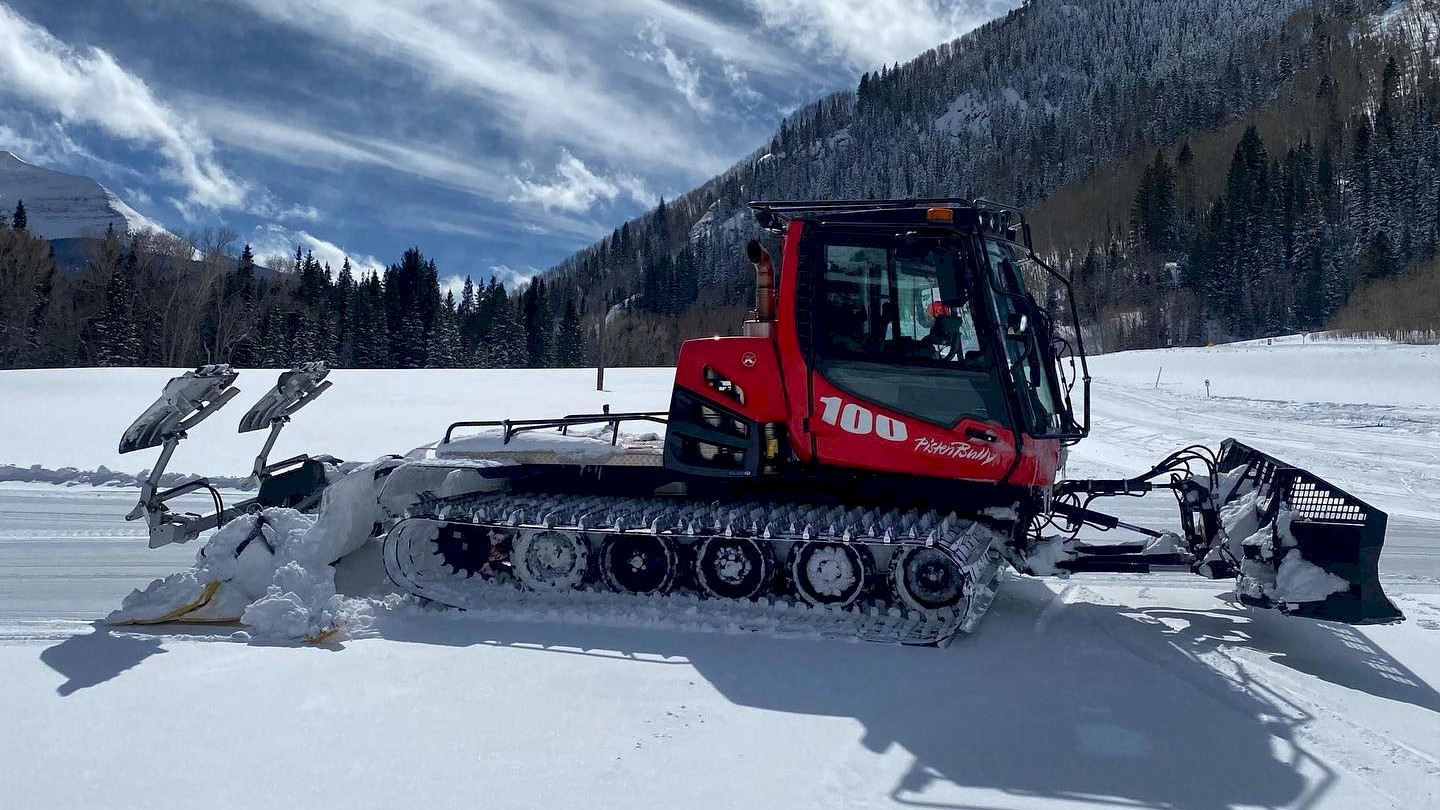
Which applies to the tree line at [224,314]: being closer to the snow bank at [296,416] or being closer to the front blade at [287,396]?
the snow bank at [296,416]

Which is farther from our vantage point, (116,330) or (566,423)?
(116,330)

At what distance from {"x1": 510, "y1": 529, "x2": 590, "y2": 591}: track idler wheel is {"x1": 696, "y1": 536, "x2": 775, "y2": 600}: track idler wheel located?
880mm

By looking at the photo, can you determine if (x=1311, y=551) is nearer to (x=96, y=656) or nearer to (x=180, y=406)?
(x=96, y=656)

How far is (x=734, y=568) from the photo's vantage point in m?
5.99

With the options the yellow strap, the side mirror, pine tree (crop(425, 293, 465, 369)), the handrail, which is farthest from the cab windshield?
pine tree (crop(425, 293, 465, 369))

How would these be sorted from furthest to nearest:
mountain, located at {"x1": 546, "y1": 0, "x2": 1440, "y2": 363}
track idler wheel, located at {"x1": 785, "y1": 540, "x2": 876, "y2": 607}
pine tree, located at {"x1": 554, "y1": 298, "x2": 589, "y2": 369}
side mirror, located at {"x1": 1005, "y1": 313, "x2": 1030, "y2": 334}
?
mountain, located at {"x1": 546, "y1": 0, "x2": 1440, "y2": 363}, pine tree, located at {"x1": 554, "y1": 298, "x2": 589, "y2": 369}, track idler wheel, located at {"x1": 785, "y1": 540, "x2": 876, "y2": 607}, side mirror, located at {"x1": 1005, "y1": 313, "x2": 1030, "y2": 334}

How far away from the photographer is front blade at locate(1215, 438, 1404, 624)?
5.06 meters

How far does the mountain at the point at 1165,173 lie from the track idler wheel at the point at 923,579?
83.6 inches

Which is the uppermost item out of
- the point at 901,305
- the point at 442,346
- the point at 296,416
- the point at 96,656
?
the point at 442,346

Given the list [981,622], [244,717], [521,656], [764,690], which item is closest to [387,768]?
[244,717]

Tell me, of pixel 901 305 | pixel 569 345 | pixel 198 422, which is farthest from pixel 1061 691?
pixel 569 345

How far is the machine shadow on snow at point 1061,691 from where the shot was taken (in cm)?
380

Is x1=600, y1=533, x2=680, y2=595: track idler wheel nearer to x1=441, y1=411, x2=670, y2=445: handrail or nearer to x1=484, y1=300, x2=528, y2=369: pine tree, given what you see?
x1=441, y1=411, x2=670, y2=445: handrail

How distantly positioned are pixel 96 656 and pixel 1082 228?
13787cm
